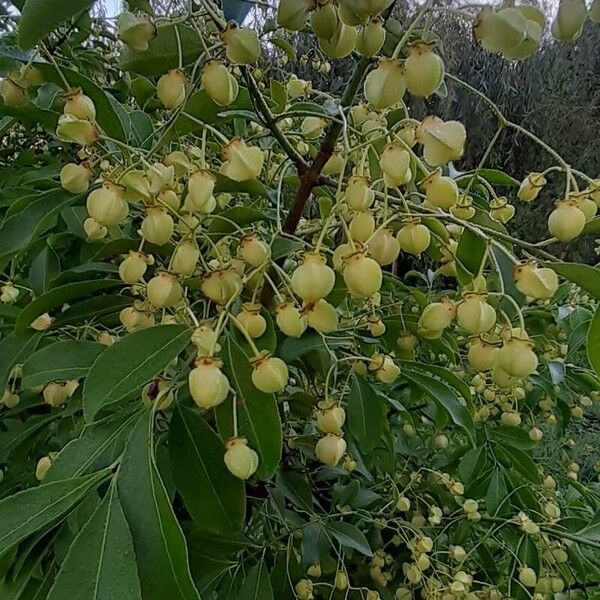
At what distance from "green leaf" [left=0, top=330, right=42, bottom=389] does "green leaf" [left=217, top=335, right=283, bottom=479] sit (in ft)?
0.70

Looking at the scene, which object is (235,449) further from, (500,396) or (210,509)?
(500,396)

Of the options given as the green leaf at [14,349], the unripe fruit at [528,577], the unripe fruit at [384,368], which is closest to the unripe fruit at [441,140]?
the unripe fruit at [384,368]

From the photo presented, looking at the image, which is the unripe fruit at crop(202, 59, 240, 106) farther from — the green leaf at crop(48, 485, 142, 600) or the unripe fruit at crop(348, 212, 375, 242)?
the green leaf at crop(48, 485, 142, 600)

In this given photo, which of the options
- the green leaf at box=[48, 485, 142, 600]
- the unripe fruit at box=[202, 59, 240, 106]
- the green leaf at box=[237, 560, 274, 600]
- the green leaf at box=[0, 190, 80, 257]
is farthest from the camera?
the green leaf at box=[237, 560, 274, 600]

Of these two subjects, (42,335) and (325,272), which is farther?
(42,335)

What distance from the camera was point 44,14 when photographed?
0.37m

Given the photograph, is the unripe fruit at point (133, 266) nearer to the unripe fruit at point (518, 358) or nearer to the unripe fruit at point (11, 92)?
the unripe fruit at point (11, 92)

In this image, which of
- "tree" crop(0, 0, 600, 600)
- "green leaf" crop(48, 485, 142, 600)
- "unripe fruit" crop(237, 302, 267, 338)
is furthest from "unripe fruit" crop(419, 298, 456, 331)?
"green leaf" crop(48, 485, 142, 600)

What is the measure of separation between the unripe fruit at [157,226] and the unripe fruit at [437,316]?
17cm

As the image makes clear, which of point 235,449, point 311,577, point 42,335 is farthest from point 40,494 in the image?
point 311,577

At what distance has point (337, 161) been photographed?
525mm

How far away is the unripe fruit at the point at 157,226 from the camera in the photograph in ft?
1.42

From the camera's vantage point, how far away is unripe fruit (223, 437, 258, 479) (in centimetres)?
43

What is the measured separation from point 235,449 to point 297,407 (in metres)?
0.27
